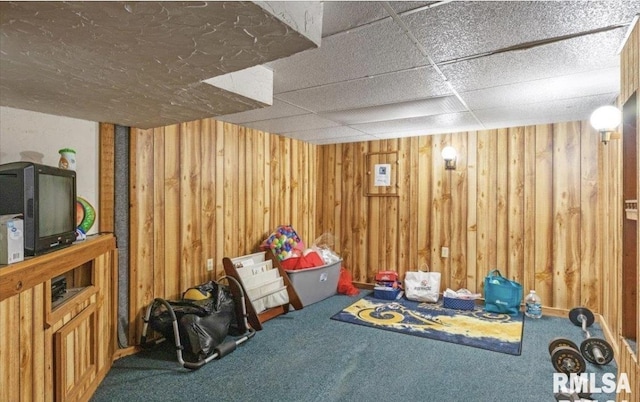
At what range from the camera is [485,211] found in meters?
4.22

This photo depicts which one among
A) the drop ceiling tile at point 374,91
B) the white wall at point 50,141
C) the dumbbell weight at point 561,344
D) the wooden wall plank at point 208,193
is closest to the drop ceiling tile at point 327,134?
the drop ceiling tile at point 374,91

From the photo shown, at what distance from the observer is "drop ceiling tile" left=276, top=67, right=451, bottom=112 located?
7.82 feet

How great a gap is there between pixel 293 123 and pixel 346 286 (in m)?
2.30

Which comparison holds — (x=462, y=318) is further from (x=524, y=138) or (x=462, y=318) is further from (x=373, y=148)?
(x=373, y=148)

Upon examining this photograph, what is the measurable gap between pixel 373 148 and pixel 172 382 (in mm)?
3743

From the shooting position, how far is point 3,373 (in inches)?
55.2

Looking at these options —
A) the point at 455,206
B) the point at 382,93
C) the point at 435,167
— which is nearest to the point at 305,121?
the point at 382,93

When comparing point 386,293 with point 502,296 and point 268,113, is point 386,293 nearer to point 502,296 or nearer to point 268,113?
point 502,296

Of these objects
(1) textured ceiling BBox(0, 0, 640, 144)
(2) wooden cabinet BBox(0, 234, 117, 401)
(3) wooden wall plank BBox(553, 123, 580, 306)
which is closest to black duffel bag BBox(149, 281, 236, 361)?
(2) wooden cabinet BBox(0, 234, 117, 401)

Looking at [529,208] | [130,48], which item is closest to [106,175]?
[130,48]

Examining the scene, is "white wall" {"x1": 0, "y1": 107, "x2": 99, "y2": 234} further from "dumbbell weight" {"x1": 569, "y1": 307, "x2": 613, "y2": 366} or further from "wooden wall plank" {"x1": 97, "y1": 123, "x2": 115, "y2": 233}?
"dumbbell weight" {"x1": 569, "y1": 307, "x2": 613, "y2": 366}

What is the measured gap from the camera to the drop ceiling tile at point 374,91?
93.8 inches

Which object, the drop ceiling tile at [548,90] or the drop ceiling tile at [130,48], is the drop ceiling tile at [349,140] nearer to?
the drop ceiling tile at [548,90]

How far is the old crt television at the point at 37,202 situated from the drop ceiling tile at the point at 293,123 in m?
2.13
